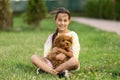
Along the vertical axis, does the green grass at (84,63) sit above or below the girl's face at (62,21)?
below

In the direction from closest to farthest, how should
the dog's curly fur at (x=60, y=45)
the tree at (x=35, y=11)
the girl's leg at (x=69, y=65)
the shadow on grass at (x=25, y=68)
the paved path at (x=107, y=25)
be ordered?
the dog's curly fur at (x=60, y=45) → the girl's leg at (x=69, y=65) → the shadow on grass at (x=25, y=68) → the tree at (x=35, y=11) → the paved path at (x=107, y=25)

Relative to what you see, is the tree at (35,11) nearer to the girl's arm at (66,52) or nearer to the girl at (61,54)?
the girl at (61,54)

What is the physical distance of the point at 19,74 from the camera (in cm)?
720

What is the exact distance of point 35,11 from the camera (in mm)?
20172

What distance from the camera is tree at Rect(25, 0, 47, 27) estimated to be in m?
20.0

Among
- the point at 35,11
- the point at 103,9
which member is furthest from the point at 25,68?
the point at 103,9

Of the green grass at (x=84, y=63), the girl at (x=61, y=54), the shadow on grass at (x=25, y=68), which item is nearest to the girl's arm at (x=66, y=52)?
the girl at (x=61, y=54)

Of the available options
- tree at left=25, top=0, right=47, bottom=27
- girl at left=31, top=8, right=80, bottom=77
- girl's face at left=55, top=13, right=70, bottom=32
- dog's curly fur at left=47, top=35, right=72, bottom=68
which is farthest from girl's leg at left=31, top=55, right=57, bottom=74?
tree at left=25, top=0, right=47, bottom=27

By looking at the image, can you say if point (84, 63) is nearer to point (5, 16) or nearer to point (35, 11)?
point (5, 16)

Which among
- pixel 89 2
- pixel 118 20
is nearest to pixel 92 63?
pixel 118 20

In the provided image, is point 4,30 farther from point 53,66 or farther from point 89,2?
point 89,2

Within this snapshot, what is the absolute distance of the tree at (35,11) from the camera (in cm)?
2005

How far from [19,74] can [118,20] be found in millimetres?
22649

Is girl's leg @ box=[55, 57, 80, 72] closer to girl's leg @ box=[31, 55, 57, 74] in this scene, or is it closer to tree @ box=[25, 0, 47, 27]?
girl's leg @ box=[31, 55, 57, 74]
